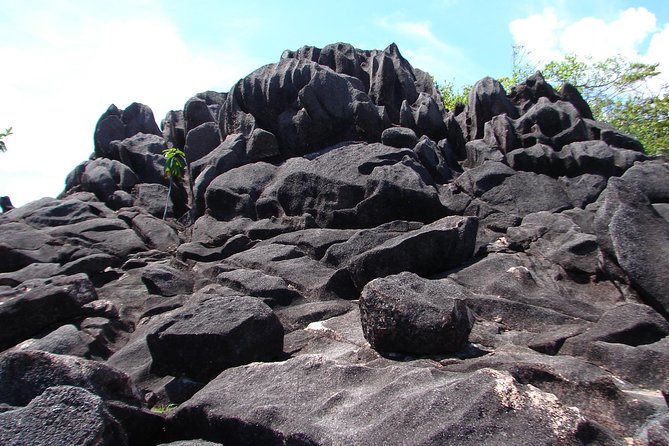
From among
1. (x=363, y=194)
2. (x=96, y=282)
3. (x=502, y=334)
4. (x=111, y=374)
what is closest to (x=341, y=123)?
(x=363, y=194)

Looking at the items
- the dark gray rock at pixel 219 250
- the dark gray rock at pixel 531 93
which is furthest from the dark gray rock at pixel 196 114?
the dark gray rock at pixel 531 93

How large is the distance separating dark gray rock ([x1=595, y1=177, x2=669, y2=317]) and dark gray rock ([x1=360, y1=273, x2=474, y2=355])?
13.3 feet

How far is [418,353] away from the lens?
977 centimetres

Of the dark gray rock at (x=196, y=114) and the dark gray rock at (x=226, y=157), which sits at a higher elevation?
the dark gray rock at (x=196, y=114)

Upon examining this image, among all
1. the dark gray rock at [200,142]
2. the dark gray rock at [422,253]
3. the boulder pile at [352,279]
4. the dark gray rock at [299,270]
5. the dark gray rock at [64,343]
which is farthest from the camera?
the dark gray rock at [200,142]

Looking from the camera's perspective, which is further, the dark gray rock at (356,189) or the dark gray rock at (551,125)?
the dark gray rock at (551,125)

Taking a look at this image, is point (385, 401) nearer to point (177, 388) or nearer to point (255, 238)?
point (177, 388)

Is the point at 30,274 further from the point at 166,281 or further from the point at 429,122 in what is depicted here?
the point at 429,122

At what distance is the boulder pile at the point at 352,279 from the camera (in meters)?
7.07

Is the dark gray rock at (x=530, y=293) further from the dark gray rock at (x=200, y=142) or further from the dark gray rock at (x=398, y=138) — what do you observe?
the dark gray rock at (x=200, y=142)

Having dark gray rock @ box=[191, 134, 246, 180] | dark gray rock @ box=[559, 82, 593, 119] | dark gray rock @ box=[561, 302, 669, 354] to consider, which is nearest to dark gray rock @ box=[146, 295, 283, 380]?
dark gray rock @ box=[561, 302, 669, 354]

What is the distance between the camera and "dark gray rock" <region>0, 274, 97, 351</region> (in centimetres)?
1462

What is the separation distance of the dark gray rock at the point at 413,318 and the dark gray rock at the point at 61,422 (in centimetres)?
444

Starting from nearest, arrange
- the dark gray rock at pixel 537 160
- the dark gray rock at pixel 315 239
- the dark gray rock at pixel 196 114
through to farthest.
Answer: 1. the dark gray rock at pixel 315 239
2. the dark gray rock at pixel 537 160
3. the dark gray rock at pixel 196 114
